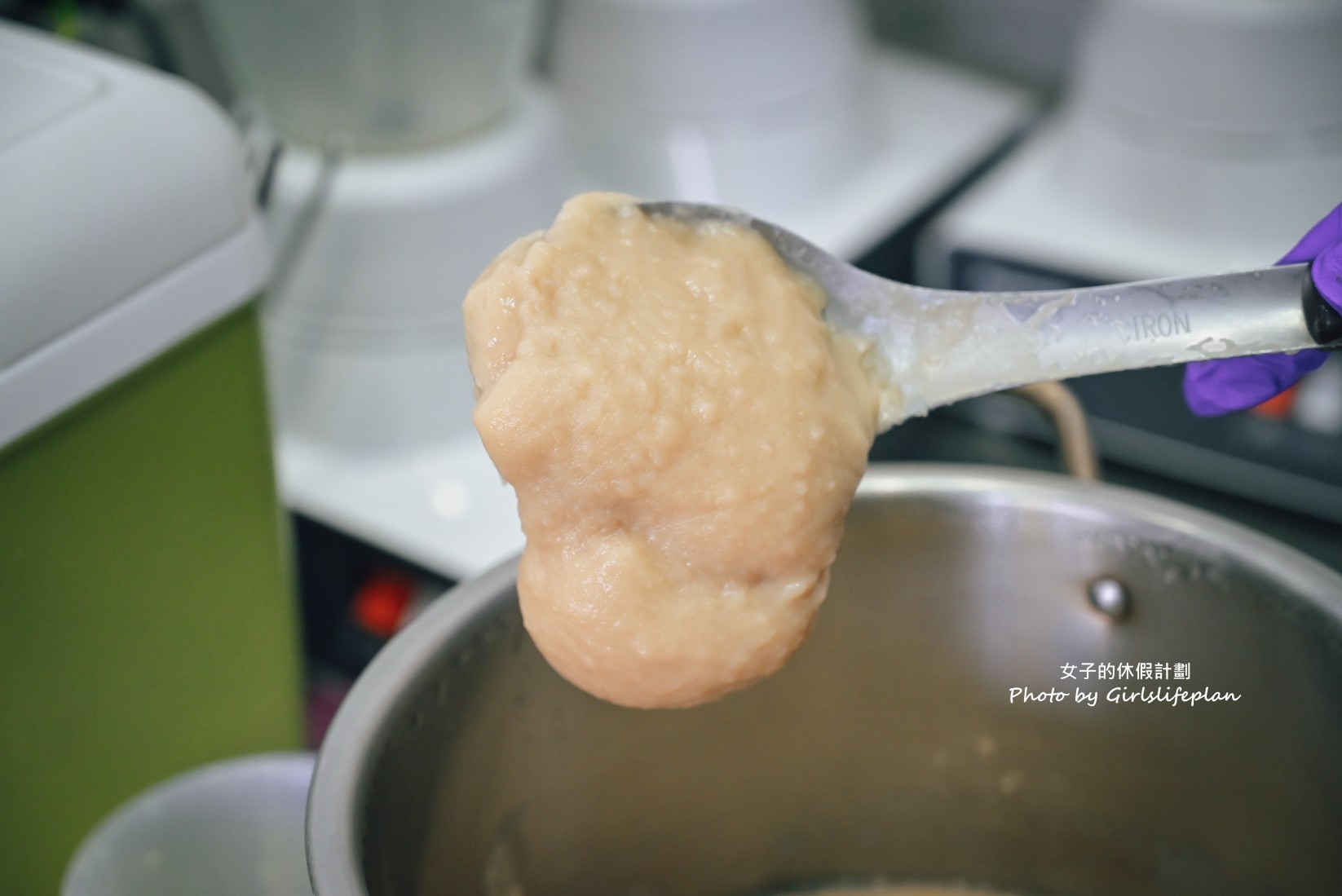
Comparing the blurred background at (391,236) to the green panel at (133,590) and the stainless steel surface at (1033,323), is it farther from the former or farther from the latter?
the stainless steel surface at (1033,323)

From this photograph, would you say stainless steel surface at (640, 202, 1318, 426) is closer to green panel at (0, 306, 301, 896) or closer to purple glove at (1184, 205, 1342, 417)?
purple glove at (1184, 205, 1342, 417)

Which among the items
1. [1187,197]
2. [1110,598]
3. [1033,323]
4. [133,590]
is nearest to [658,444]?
[1033,323]

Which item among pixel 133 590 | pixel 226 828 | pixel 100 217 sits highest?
pixel 100 217

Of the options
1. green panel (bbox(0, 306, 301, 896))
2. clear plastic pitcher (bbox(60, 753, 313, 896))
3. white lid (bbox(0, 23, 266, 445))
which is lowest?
clear plastic pitcher (bbox(60, 753, 313, 896))

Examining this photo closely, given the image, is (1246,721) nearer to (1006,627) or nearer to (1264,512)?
(1006,627)

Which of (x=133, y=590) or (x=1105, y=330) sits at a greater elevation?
(x=1105, y=330)

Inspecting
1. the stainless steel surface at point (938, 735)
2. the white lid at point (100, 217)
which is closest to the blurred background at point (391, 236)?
the white lid at point (100, 217)

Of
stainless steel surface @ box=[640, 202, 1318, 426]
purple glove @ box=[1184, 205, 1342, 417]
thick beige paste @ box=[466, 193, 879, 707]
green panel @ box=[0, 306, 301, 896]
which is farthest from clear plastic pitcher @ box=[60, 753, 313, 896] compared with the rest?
purple glove @ box=[1184, 205, 1342, 417]

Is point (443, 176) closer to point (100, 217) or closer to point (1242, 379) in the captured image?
point (100, 217)
